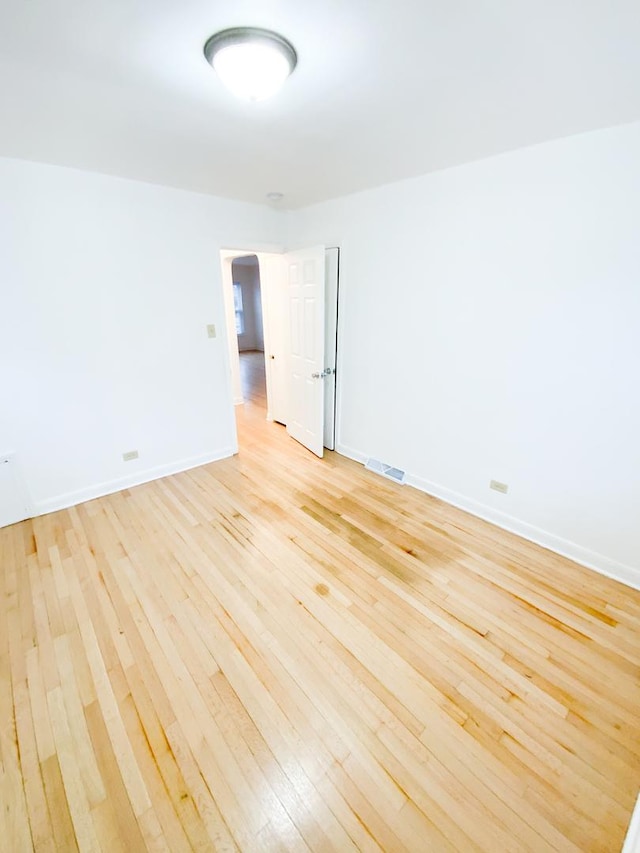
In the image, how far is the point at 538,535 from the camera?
240 centimetres

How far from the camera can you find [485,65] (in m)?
1.28

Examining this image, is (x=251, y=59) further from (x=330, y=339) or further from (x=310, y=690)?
(x=310, y=690)

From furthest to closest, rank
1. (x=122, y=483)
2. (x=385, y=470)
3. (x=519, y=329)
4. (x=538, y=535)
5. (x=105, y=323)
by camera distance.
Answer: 1. (x=385, y=470)
2. (x=122, y=483)
3. (x=105, y=323)
4. (x=538, y=535)
5. (x=519, y=329)

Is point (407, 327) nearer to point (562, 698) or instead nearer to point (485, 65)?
point (485, 65)

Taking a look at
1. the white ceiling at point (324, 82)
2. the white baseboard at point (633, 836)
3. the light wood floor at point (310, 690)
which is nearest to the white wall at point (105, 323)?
the white ceiling at point (324, 82)

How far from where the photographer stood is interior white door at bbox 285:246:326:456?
3311 millimetres

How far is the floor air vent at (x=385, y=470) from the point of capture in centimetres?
321

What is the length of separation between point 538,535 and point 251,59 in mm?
2952

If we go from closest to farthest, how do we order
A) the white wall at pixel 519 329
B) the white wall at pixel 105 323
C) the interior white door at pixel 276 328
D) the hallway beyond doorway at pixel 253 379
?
1. the white wall at pixel 519 329
2. the white wall at pixel 105 323
3. the interior white door at pixel 276 328
4. the hallway beyond doorway at pixel 253 379

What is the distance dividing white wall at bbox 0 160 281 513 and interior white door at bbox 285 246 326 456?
520 mm

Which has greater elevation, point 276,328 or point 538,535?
point 276,328

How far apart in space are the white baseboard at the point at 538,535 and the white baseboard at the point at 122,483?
202 centimetres

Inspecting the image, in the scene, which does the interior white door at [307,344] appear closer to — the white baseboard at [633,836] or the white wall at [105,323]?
the white wall at [105,323]

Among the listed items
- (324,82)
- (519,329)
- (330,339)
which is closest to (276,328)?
(330,339)
